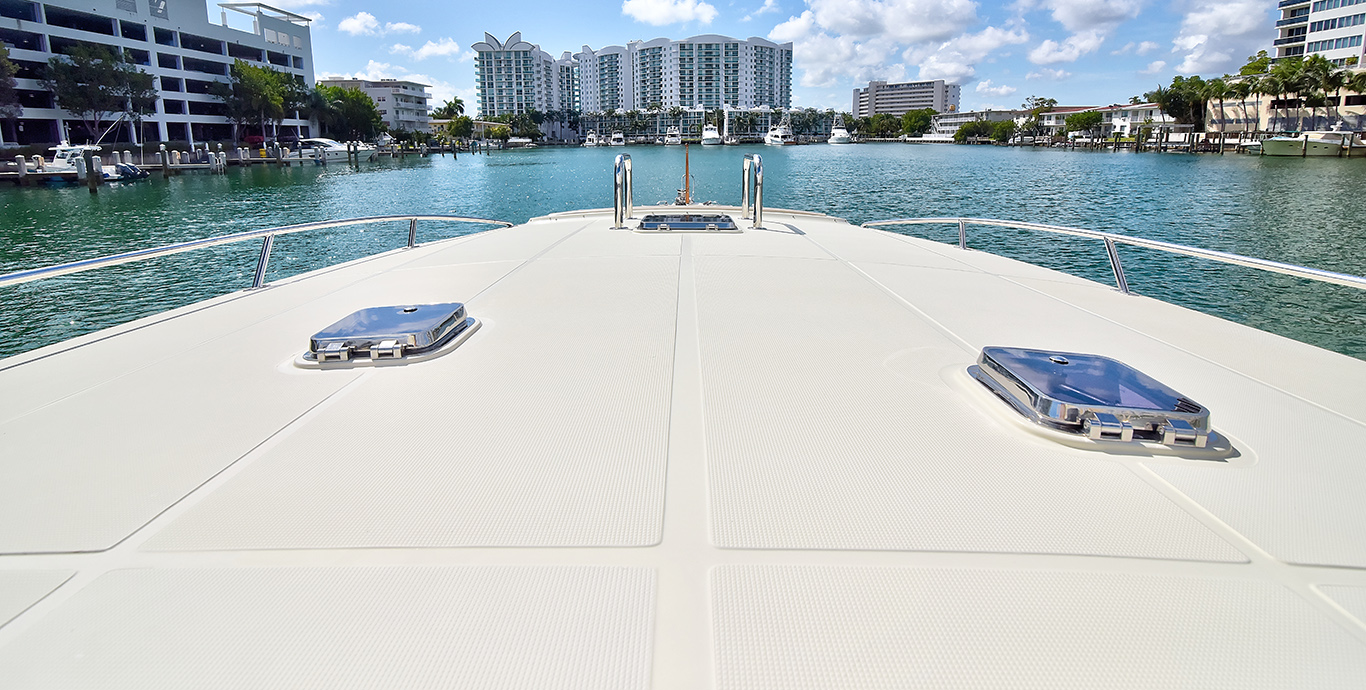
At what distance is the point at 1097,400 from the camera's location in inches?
80.5

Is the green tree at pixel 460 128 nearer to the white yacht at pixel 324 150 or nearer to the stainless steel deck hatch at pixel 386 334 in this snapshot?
the white yacht at pixel 324 150

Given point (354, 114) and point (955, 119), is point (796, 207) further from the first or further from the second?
point (955, 119)

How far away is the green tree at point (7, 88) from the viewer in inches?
1355

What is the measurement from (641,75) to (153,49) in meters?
121

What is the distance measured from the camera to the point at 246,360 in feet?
9.62

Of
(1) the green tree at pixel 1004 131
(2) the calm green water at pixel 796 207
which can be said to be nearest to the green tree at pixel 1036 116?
(1) the green tree at pixel 1004 131

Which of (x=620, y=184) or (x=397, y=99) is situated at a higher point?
(x=397, y=99)

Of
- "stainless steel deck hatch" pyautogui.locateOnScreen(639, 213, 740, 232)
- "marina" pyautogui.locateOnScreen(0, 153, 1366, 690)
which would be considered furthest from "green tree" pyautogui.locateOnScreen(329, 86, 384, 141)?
"marina" pyautogui.locateOnScreen(0, 153, 1366, 690)

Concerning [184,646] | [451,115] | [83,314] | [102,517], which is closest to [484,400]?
[102,517]

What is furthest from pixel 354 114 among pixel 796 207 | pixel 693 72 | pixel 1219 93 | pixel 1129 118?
pixel 693 72

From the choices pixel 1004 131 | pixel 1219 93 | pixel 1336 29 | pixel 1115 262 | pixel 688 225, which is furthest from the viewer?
pixel 1004 131

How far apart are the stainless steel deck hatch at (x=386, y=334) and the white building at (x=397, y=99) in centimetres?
9732

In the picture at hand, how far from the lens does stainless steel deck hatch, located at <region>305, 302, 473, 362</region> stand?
9.08 feet

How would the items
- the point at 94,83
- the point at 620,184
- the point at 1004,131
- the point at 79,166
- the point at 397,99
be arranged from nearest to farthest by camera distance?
1. the point at 620,184
2. the point at 79,166
3. the point at 94,83
4. the point at 397,99
5. the point at 1004,131
